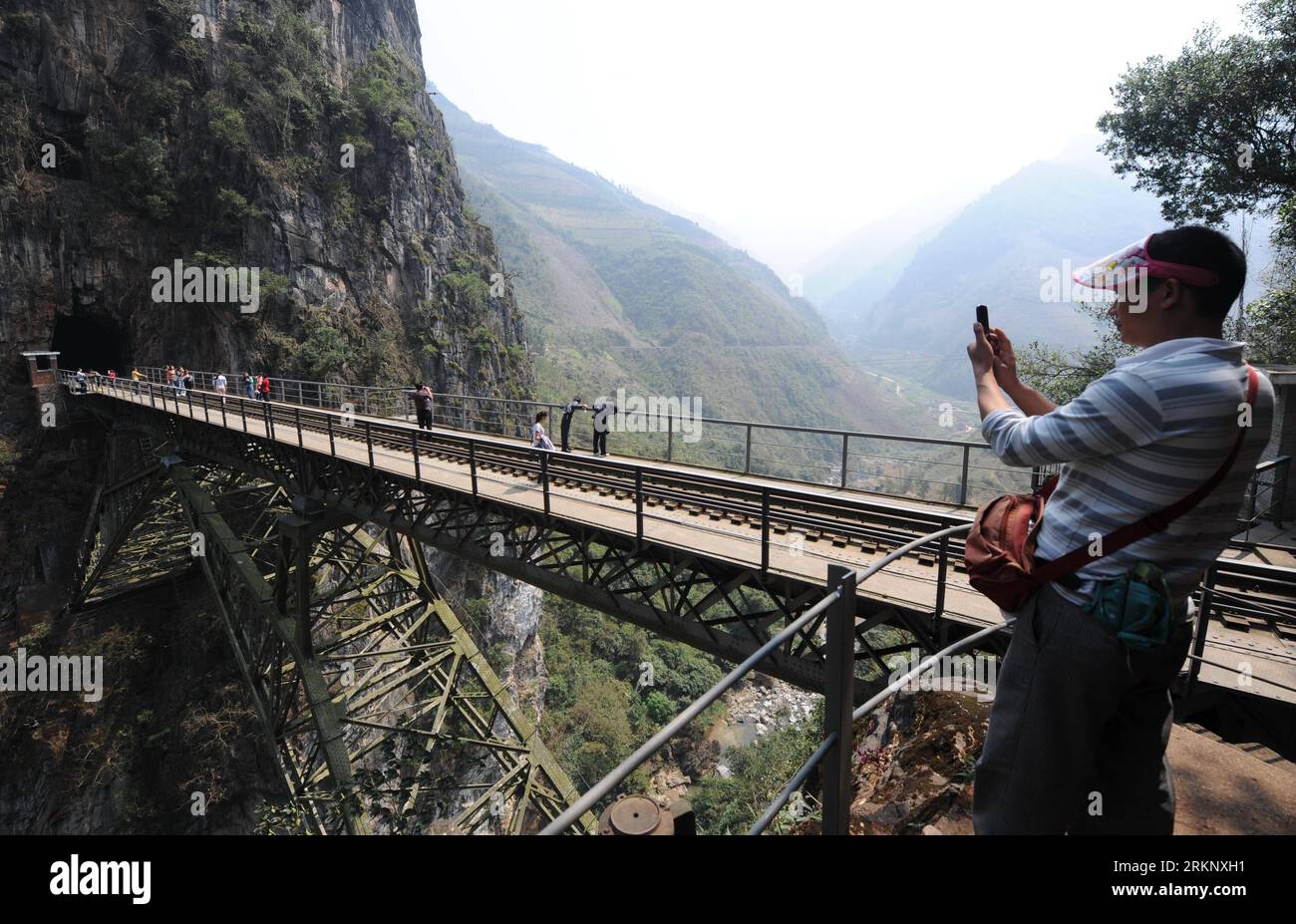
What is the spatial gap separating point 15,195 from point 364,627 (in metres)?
30.5

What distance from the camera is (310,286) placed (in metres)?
31.0

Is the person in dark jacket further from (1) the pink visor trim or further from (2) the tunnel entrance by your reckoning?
(2) the tunnel entrance

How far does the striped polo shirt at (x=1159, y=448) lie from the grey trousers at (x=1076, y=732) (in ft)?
0.45

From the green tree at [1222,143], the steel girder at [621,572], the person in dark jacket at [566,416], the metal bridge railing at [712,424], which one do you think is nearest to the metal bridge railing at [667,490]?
the steel girder at [621,572]

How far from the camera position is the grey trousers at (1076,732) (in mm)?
1542

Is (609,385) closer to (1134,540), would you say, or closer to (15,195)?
(15,195)

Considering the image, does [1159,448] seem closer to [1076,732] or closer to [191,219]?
[1076,732]

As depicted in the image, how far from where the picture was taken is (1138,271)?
5.27ft

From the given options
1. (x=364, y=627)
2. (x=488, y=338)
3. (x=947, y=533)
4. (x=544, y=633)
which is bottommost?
(x=544, y=633)

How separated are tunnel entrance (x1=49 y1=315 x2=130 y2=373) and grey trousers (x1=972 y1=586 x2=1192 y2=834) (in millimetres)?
39548

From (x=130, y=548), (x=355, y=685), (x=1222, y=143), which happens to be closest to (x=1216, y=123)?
(x=1222, y=143)

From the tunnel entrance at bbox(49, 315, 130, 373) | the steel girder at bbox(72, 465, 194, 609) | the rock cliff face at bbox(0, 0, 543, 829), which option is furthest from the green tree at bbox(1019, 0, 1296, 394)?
the tunnel entrance at bbox(49, 315, 130, 373)

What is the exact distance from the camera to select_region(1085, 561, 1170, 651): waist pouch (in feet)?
4.55
